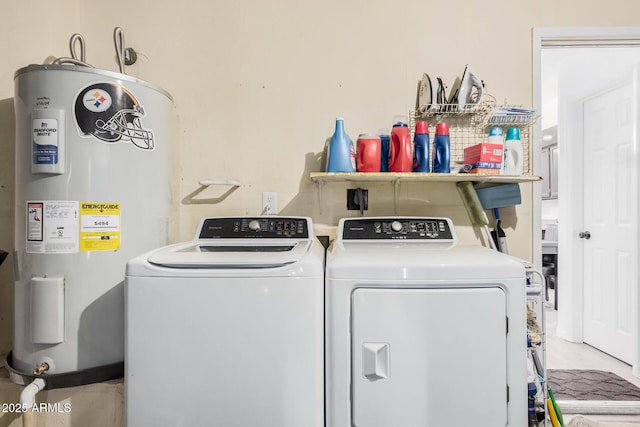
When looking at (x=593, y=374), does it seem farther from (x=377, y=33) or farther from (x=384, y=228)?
(x=377, y=33)

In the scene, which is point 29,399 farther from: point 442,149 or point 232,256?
point 442,149

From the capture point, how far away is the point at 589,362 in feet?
8.98

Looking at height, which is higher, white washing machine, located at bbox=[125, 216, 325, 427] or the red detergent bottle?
the red detergent bottle

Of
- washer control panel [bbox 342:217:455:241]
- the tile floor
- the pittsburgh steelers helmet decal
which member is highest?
the pittsburgh steelers helmet decal

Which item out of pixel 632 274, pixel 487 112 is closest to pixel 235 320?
pixel 487 112

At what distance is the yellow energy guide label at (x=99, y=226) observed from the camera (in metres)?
1.38

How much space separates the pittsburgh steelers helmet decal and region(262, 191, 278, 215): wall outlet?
66 centimetres

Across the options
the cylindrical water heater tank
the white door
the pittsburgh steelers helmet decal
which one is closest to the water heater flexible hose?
the cylindrical water heater tank

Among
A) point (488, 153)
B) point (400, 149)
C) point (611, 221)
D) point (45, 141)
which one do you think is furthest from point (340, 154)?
point (611, 221)

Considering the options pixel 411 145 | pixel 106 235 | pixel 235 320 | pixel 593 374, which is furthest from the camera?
pixel 593 374

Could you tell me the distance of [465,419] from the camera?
1156 mm

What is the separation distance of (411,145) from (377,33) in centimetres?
66

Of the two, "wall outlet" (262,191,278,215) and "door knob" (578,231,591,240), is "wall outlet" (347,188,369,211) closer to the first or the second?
"wall outlet" (262,191,278,215)

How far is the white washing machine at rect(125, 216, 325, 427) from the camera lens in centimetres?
114
